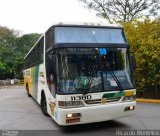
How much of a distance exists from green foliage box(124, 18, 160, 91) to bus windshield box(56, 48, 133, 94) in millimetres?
6165

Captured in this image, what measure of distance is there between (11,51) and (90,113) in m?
38.6

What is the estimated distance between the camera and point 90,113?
756 cm

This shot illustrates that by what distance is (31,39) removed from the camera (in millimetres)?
50469

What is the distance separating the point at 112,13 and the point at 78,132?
74.0 ft

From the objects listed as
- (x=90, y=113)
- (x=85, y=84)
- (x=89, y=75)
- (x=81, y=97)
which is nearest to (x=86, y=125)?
(x=90, y=113)

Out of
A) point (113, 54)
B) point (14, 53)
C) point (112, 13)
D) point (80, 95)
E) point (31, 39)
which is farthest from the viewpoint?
point (31, 39)

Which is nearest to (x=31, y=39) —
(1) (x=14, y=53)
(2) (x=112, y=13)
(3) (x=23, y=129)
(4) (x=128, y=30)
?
(1) (x=14, y=53)

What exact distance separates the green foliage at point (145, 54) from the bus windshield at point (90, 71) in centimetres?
617

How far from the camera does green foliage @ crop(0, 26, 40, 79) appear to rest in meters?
42.3

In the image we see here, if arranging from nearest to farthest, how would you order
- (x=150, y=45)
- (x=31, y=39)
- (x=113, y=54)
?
(x=113, y=54)
(x=150, y=45)
(x=31, y=39)

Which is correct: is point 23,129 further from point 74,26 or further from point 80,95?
point 74,26

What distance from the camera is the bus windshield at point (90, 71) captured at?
7605 millimetres

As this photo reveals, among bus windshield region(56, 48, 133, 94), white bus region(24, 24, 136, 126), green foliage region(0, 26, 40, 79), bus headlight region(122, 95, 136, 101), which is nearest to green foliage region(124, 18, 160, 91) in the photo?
white bus region(24, 24, 136, 126)

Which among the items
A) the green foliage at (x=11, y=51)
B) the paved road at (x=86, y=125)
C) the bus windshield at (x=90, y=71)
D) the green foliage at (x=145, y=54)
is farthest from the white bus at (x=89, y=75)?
the green foliage at (x=11, y=51)
